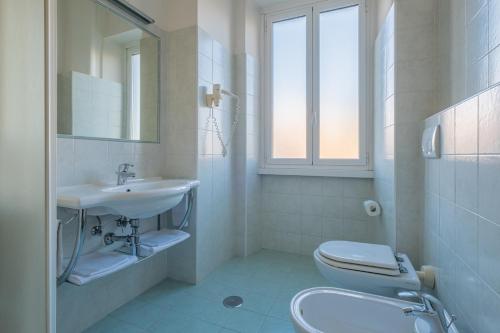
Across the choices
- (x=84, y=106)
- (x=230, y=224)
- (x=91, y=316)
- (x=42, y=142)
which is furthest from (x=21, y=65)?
(x=230, y=224)

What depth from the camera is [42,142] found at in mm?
644

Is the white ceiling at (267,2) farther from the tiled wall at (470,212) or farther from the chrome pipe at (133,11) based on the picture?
the tiled wall at (470,212)

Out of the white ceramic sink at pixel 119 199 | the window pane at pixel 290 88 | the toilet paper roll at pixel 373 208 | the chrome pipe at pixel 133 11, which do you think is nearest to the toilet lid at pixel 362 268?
the toilet paper roll at pixel 373 208

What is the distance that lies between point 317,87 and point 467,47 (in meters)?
1.37

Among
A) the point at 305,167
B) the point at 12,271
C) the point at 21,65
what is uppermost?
the point at 21,65

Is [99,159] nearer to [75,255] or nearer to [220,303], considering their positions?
[75,255]

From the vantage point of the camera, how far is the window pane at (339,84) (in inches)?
88.6

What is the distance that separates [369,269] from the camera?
1.24 metres

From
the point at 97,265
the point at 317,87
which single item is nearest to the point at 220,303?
the point at 97,265

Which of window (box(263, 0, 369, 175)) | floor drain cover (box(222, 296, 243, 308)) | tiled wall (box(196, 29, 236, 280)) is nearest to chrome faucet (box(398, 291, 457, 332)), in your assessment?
floor drain cover (box(222, 296, 243, 308))

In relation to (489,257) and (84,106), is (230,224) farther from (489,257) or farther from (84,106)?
(489,257)

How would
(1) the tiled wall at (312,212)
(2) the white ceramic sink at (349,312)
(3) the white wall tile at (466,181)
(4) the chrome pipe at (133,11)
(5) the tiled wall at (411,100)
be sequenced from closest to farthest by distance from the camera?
(3) the white wall tile at (466,181) → (2) the white ceramic sink at (349,312) → (5) the tiled wall at (411,100) → (4) the chrome pipe at (133,11) → (1) the tiled wall at (312,212)

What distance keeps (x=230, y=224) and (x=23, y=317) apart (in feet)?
5.45

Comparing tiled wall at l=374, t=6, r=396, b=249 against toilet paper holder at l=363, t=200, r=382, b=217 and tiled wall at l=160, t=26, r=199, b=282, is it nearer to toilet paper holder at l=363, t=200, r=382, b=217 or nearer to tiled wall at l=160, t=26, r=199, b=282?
toilet paper holder at l=363, t=200, r=382, b=217
